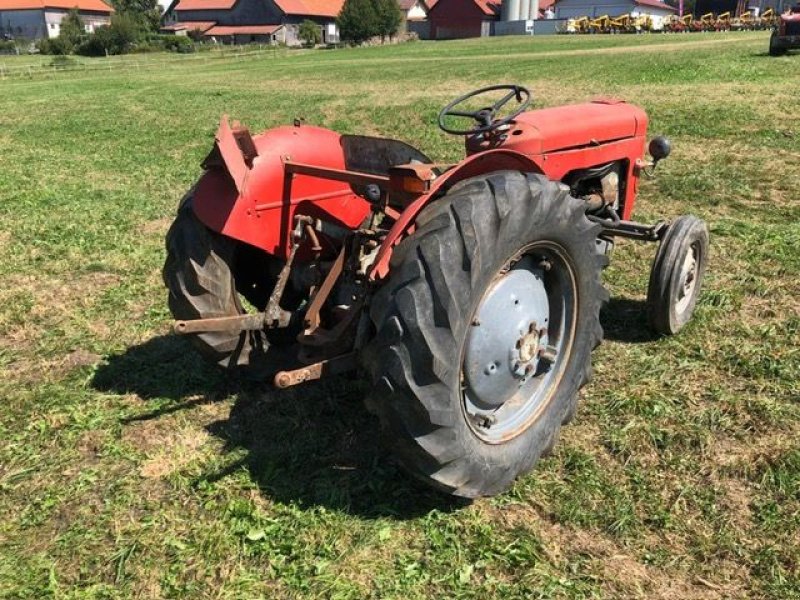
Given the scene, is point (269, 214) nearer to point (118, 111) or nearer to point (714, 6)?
point (118, 111)

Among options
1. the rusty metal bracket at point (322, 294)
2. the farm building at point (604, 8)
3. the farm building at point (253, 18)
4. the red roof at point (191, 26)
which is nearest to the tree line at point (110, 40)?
the red roof at point (191, 26)

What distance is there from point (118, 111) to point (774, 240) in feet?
55.5

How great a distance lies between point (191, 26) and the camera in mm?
77625

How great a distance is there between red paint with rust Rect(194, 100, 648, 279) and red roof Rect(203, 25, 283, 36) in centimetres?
7190

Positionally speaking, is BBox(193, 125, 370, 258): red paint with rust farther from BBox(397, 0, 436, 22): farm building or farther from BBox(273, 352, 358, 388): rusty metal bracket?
BBox(397, 0, 436, 22): farm building

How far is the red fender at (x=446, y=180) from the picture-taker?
2510 mm

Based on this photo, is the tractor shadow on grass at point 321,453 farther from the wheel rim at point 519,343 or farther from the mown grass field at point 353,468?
the wheel rim at point 519,343

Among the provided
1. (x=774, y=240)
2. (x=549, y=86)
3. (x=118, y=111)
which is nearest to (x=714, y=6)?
(x=549, y=86)

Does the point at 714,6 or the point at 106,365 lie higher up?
the point at 714,6

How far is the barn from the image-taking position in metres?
69.4

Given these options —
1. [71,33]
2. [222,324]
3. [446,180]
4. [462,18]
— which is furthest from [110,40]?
[446,180]

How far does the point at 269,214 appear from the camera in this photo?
10.6 feet

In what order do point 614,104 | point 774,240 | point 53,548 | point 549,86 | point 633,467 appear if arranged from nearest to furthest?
point 53,548 → point 633,467 → point 614,104 → point 774,240 → point 549,86

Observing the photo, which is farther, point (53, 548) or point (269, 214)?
point (269, 214)
